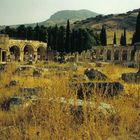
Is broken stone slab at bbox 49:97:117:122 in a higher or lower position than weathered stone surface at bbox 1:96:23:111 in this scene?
higher

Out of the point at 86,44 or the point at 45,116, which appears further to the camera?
the point at 86,44

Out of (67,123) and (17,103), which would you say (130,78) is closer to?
(17,103)

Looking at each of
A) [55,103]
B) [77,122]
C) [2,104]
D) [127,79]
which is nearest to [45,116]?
[55,103]

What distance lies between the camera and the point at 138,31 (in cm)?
5197

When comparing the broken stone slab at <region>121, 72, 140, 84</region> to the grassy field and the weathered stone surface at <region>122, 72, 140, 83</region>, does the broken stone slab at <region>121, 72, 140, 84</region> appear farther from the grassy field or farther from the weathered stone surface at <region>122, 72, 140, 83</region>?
the grassy field

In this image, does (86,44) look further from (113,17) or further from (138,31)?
(113,17)

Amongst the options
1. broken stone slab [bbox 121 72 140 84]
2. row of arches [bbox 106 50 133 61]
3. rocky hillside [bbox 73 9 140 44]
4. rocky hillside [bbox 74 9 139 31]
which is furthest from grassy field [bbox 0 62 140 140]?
rocky hillside [bbox 74 9 139 31]

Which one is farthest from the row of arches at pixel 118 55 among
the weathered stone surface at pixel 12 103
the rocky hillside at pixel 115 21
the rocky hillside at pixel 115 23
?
the rocky hillside at pixel 115 21

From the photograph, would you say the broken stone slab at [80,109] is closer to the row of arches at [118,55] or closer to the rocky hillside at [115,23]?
the row of arches at [118,55]

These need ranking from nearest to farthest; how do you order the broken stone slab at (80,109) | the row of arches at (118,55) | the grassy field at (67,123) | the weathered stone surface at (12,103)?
1. the grassy field at (67,123)
2. the broken stone slab at (80,109)
3. the weathered stone surface at (12,103)
4. the row of arches at (118,55)

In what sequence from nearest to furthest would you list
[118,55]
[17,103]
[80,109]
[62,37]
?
[80,109] < [17,103] < [118,55] < [62,37]

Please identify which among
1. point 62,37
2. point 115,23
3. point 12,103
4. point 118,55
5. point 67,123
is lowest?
point 118,55

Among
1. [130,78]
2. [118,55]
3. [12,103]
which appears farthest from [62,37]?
[12,103]

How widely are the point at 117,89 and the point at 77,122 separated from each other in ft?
9.17
